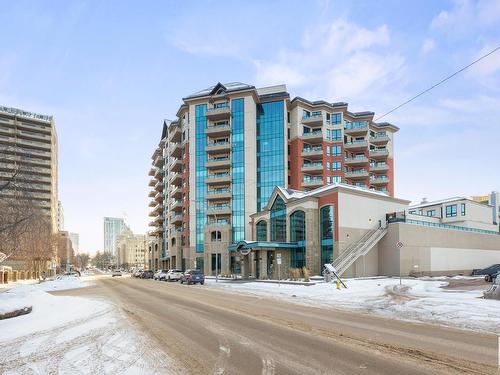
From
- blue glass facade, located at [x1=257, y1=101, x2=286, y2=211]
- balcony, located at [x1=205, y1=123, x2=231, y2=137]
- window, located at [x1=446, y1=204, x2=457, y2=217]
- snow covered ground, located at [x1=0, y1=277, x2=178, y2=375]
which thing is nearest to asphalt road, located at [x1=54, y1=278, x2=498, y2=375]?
snow covered ground, located at [x1=0, y1=277, x2=178, y2=375]

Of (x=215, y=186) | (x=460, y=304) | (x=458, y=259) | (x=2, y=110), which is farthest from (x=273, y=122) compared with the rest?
(x=2, y=110)

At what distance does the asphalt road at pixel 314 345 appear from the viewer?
26.3 feet

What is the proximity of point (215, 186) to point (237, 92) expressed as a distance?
18978mm

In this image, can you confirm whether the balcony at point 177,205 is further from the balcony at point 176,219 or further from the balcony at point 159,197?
the balcony at point 159,197

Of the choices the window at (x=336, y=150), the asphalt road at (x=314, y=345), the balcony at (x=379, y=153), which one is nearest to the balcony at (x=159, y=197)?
the window at (x=336, y=150)

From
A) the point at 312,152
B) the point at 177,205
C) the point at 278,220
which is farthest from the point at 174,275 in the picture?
the point at 312,152

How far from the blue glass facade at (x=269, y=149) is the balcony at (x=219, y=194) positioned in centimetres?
602

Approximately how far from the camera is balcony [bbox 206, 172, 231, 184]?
81.4 m

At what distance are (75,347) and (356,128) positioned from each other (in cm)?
8635

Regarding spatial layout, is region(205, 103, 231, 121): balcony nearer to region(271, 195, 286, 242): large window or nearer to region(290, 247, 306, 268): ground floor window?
region(271, 195, 286, 242): large window

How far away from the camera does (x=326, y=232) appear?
154ft

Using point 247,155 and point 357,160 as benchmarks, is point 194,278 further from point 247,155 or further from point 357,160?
point 357,160

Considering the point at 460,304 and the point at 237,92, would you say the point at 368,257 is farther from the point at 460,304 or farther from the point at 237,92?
the point at 237,92

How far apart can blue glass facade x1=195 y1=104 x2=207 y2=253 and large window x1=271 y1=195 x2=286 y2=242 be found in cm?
3002
